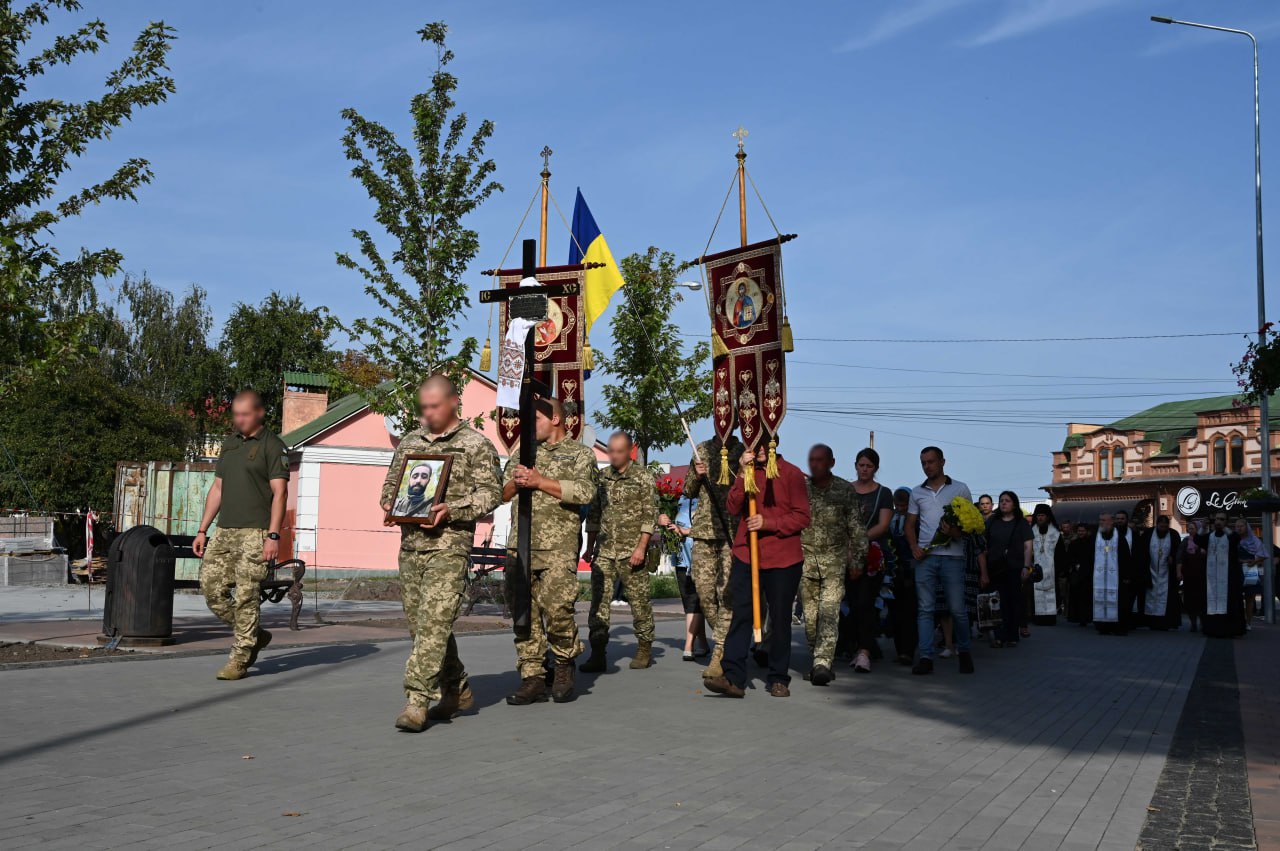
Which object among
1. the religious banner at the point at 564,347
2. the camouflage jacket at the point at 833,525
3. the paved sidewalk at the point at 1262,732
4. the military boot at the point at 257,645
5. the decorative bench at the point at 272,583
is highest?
the religious banner at the point at 564,347

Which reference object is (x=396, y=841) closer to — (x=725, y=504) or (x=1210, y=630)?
(x=725, y=504)

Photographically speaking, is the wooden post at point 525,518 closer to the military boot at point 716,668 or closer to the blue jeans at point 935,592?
the military boot at point 716,668

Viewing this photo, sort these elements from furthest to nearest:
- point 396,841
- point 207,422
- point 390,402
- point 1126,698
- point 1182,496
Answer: point 207,422 < point 1182,496 < point 390,402 < point 1126,698 < point 396,841

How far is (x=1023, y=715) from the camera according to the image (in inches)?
358

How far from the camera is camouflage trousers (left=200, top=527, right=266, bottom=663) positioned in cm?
948

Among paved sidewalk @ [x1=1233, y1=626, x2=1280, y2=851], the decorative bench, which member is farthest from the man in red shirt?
the decorative bench

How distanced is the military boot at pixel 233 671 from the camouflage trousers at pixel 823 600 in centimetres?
465

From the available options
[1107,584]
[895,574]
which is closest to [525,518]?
[895,574]

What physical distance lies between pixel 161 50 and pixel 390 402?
7.24 m

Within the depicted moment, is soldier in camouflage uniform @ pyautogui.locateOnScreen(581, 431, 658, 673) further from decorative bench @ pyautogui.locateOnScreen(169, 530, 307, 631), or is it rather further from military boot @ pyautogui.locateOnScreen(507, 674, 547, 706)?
decorative bench @ pyautogui.locateOnScreen(169, 530, 307, 631)

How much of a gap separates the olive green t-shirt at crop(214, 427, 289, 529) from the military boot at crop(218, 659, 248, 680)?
1.07 metres

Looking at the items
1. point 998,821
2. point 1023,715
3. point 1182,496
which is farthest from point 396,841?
point 1182,496

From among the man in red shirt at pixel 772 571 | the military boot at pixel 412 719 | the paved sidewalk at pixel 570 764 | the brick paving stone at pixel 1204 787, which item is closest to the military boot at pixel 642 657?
the paved sidewalk at pixel 570 764

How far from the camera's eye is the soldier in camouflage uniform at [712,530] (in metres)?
10.8
